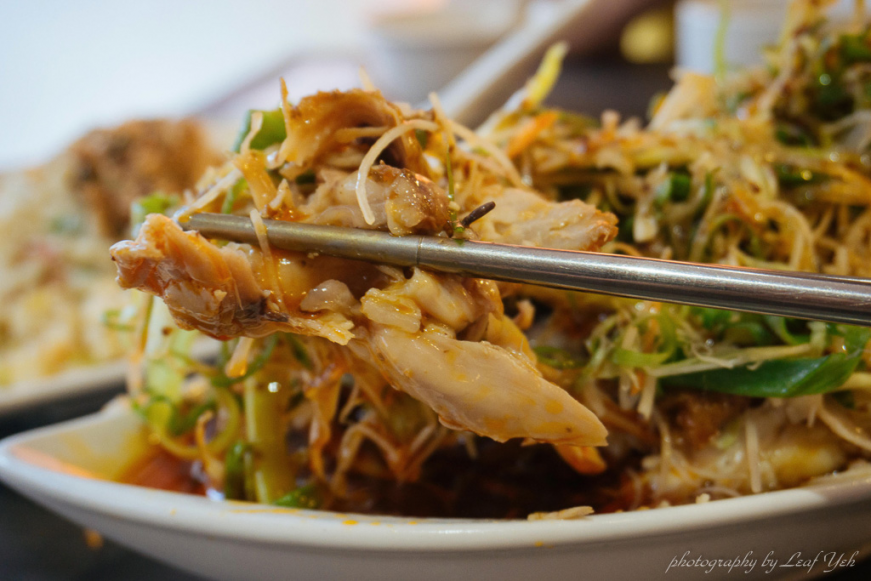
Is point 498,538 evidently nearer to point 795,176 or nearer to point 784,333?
point 784,333

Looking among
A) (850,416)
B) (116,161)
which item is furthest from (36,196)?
(850,416)

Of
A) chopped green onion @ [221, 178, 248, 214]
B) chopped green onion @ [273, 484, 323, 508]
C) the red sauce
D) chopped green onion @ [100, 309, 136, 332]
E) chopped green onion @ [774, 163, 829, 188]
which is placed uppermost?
chopped green onion @ [221, 178, 248, 214]

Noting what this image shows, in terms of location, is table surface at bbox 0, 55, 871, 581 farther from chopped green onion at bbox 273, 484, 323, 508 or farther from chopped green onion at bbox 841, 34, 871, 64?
chopped green onion at bbox 841, 34, 871, 64

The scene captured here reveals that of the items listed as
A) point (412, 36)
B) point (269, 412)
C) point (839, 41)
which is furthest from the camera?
point (412, 36)

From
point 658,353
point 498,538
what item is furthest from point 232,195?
point 658,353

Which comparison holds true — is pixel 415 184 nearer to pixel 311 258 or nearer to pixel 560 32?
pixel 311 258

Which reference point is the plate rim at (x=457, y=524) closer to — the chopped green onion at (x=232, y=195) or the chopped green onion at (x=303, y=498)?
the chopped green onion at (x=303, y=498)

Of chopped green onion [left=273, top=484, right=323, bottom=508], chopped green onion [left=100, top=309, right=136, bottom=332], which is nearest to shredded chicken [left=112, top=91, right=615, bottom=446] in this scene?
chopped green onion [left=273, top=484, right=323, bottom=508]

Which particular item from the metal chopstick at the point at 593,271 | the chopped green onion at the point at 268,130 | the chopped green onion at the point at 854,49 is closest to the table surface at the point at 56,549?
the metal chopstick at the point at 593,271
